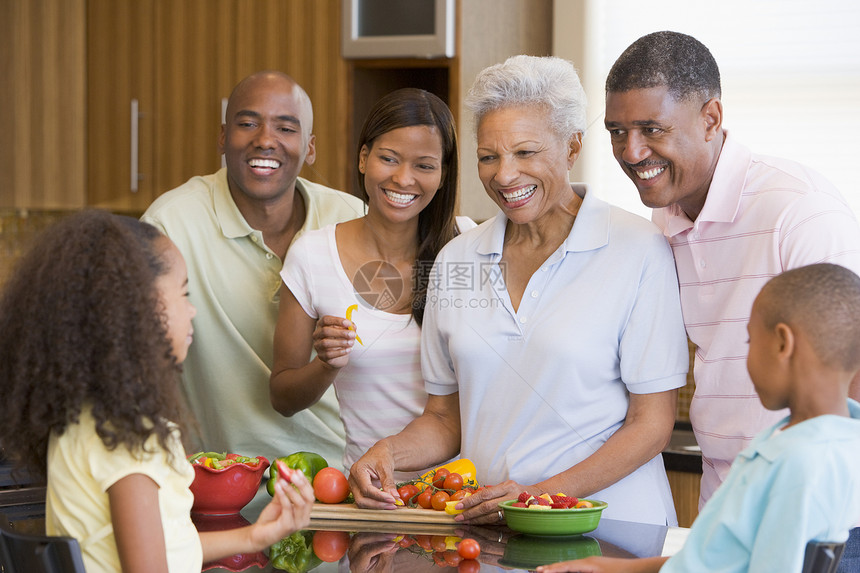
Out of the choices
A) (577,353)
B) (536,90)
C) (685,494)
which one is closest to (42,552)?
(577,353)

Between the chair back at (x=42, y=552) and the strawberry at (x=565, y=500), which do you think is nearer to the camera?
the chair back at (x=42, y=552)

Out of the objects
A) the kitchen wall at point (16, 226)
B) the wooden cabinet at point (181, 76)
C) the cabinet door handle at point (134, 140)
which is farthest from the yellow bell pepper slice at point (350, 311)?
the kitchen wall at point (16, 226)

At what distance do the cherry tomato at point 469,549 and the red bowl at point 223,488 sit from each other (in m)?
0.36

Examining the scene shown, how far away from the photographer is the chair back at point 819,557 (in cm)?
83

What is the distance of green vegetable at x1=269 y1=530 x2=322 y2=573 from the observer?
3.63ft

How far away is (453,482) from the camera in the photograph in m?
1.35

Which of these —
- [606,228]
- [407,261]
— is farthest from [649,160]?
[407,261]

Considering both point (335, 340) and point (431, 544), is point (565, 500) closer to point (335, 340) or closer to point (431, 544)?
point (431, 544)

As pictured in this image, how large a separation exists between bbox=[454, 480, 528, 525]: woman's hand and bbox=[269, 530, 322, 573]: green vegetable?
21 cm

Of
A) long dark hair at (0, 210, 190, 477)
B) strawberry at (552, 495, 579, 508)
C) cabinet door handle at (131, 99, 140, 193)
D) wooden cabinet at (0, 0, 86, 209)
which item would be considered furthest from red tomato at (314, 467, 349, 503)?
wooden cabinet at (0, 0, 86, 209)

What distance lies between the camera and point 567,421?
4.63 ft

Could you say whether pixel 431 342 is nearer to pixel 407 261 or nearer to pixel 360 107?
pixel 407 261

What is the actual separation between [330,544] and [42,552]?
40 centimetres

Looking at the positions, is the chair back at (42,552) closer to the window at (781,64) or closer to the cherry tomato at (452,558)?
the cherry tomato at (452,558)
